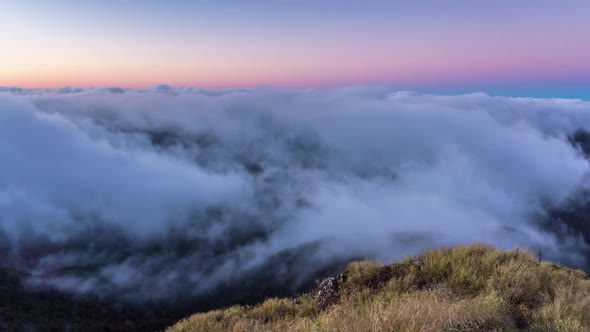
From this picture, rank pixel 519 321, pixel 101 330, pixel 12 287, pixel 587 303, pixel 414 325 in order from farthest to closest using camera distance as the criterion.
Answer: pixel 12 287 < pixel 101 330 < pixel 587 303 < pixel 519 321 < pixel 414 325

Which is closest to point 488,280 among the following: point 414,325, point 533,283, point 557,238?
point 533,283

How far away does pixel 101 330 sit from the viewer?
93.0 m

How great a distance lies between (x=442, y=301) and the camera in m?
4.70

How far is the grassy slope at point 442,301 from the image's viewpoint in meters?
3.71

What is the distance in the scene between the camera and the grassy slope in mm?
3709

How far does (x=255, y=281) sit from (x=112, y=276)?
8311cm

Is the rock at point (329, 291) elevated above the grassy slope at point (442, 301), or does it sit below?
below

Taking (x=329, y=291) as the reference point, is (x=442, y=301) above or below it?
above

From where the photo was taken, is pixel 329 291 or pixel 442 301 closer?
pixel 442 301

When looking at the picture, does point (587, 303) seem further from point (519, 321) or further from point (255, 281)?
point (255, 281)

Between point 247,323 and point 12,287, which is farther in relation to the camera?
point 12,287

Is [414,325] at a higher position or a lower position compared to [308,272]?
higher

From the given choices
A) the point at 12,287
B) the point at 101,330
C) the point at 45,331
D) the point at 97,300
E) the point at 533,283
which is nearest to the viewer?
the point at 533,283

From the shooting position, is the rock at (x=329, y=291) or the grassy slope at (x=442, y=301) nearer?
the grassy slope at (x=442, y=301)
